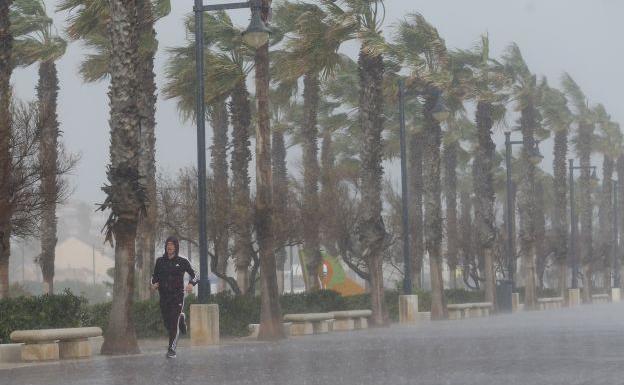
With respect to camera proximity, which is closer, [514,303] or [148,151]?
[148,151]

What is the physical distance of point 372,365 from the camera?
16594mm

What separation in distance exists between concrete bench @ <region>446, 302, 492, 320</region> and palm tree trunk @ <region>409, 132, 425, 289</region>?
5527mm

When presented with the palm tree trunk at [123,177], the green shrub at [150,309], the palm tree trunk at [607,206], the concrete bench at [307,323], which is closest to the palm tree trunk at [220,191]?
the green shrub at [150,309]

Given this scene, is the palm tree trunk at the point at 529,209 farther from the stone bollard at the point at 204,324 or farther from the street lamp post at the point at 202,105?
the stone bollard at the point at 204,324

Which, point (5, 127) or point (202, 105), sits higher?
point (202, 105)

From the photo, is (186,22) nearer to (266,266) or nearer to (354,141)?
(266,266)

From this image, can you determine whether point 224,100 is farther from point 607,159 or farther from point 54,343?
point 607,159


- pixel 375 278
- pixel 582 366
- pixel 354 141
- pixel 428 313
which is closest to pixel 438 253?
pixel 428 313

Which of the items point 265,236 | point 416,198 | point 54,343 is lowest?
point 54,343

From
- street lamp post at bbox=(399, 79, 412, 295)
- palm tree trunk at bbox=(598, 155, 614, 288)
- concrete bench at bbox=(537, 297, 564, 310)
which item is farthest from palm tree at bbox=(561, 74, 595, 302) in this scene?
street lamp post at bbox=(399, 79, 412, 295)

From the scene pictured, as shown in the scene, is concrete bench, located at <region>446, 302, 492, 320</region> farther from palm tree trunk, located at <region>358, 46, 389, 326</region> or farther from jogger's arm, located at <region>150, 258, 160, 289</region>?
jogger's arm, located at <region>150, 258, 160, 289</region>

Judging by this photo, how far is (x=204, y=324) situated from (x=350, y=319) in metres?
12.6

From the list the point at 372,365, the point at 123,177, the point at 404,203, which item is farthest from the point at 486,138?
the point at 372,365

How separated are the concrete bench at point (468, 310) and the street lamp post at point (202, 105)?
23826 mm
